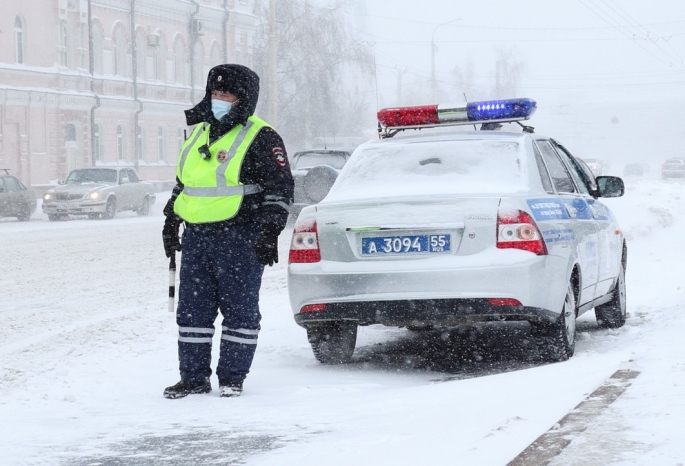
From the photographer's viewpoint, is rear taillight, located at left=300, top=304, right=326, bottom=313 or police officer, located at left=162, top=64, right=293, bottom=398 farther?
rear taillight, located at left=300, top=304, right=326, bottom=313

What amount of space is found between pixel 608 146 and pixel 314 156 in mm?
131735

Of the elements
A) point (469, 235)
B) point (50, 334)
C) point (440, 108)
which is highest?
point (440, 108)

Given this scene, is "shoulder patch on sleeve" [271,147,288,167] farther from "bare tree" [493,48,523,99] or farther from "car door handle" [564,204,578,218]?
"bare tree" [493,48,523,99]

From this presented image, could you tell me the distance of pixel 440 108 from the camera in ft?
26.6

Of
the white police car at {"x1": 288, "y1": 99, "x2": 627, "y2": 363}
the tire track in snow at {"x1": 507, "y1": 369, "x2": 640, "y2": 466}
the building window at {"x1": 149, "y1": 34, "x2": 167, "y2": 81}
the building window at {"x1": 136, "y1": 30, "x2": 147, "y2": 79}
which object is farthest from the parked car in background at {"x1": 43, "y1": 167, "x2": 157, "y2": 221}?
the tire track in snow at {"x1": 507, "y1": 369, "x2": 640, "y2": 466}

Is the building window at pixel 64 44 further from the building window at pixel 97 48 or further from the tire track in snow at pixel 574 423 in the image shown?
the tire track in snow at pixel 574 423

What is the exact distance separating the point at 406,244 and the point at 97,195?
23.9m

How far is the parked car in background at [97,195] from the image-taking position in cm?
2917

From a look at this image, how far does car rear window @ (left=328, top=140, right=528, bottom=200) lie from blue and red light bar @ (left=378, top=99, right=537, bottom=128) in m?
0.79

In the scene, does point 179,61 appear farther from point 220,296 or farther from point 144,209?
point 220,296

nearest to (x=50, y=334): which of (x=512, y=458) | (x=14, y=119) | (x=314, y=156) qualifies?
(x=512, y=458)

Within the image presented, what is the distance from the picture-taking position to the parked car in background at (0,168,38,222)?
2908cm

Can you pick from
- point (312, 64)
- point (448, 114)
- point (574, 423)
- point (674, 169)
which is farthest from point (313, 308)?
point (674, 169)

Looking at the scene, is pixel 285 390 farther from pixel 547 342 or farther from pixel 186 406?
pixel 547 342
